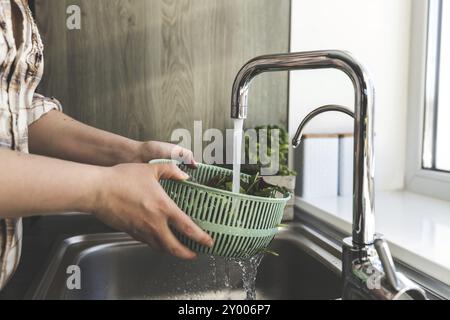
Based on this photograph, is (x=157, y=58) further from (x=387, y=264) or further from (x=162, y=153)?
(x=387, y=264)

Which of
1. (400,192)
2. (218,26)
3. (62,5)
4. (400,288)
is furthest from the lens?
(400,192)

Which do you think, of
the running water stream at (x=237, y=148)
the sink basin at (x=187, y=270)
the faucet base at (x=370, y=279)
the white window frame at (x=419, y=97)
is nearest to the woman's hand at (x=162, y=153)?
the running water stream at (x=237, y=148)

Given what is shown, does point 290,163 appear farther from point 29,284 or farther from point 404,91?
point 29,284

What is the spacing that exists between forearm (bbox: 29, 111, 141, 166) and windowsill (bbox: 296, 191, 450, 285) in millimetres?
529

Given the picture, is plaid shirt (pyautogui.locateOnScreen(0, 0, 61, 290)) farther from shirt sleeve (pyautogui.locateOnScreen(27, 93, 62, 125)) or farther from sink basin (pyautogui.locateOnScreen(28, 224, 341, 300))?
sink basin (pyautogui.locateOnScreen(28, 224, 341, 300))

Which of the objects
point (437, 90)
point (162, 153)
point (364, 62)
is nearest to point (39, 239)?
point (162, 153)

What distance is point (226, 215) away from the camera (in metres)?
0.62

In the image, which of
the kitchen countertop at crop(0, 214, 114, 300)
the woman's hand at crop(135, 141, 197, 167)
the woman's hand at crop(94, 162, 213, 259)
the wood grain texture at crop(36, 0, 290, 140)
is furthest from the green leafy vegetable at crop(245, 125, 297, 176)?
the woman's hand at crop(94, 162, 213, 259)

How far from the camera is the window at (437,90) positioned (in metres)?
1.25

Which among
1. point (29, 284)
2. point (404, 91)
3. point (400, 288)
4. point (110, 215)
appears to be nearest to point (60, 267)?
point (29, 284)

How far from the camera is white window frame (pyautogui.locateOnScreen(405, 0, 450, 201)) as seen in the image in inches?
51.0

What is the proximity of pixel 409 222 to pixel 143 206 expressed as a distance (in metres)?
0.68

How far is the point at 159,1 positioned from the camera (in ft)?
3.87

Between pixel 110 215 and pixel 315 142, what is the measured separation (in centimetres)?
77
